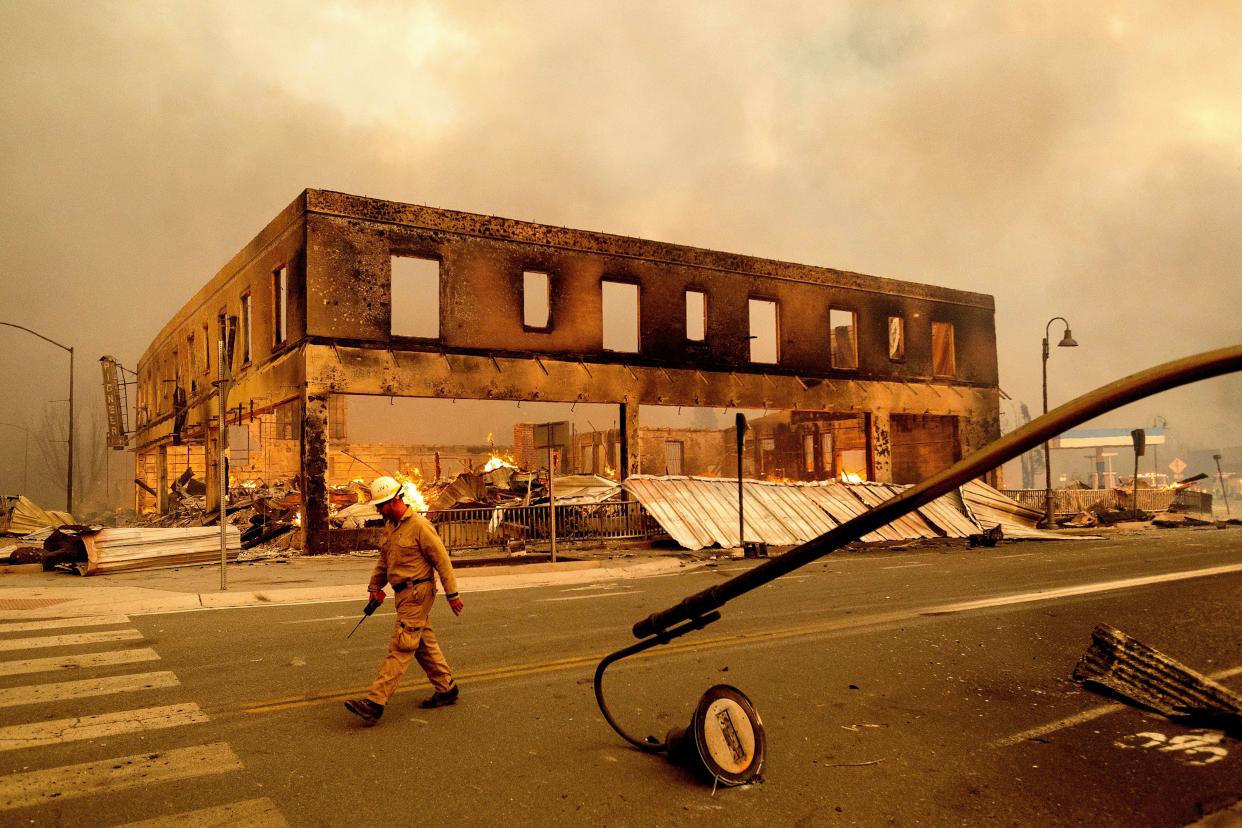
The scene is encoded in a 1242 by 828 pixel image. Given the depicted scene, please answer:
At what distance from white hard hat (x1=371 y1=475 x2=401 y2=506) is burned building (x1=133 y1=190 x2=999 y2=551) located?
14354 mm

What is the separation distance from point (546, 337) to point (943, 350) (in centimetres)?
1793

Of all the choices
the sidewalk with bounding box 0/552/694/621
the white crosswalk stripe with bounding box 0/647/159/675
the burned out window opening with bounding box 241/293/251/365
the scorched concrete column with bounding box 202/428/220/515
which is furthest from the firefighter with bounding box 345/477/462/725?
the scorched concrete column with bounding box 202/428/220/515

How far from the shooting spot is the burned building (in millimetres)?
20219

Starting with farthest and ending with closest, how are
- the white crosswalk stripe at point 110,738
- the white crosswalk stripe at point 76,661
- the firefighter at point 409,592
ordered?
the white crosswalk stripe at point 76,661 → the firefighter at point 409,592 → the white crosswalk stripe at point 110,738

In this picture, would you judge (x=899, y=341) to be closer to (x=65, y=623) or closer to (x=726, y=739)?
(x=65, y=623)

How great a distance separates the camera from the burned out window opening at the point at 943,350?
31328 mm

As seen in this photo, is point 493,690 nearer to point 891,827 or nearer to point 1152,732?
point 891,827

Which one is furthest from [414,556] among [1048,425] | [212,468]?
[212,468]

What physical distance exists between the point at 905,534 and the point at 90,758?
772 inches

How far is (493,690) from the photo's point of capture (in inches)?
235

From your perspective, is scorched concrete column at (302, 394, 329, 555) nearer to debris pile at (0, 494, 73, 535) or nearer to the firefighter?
debris pile at (0, 494, 73, 535)

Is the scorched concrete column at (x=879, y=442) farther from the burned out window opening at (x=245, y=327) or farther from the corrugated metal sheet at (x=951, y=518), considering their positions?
the burned out window opening at (x=245, y=327)

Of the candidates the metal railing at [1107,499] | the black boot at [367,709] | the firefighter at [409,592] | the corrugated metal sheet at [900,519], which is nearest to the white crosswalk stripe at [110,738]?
the black boot at [367,709]

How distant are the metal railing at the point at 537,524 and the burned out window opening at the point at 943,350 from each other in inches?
688
